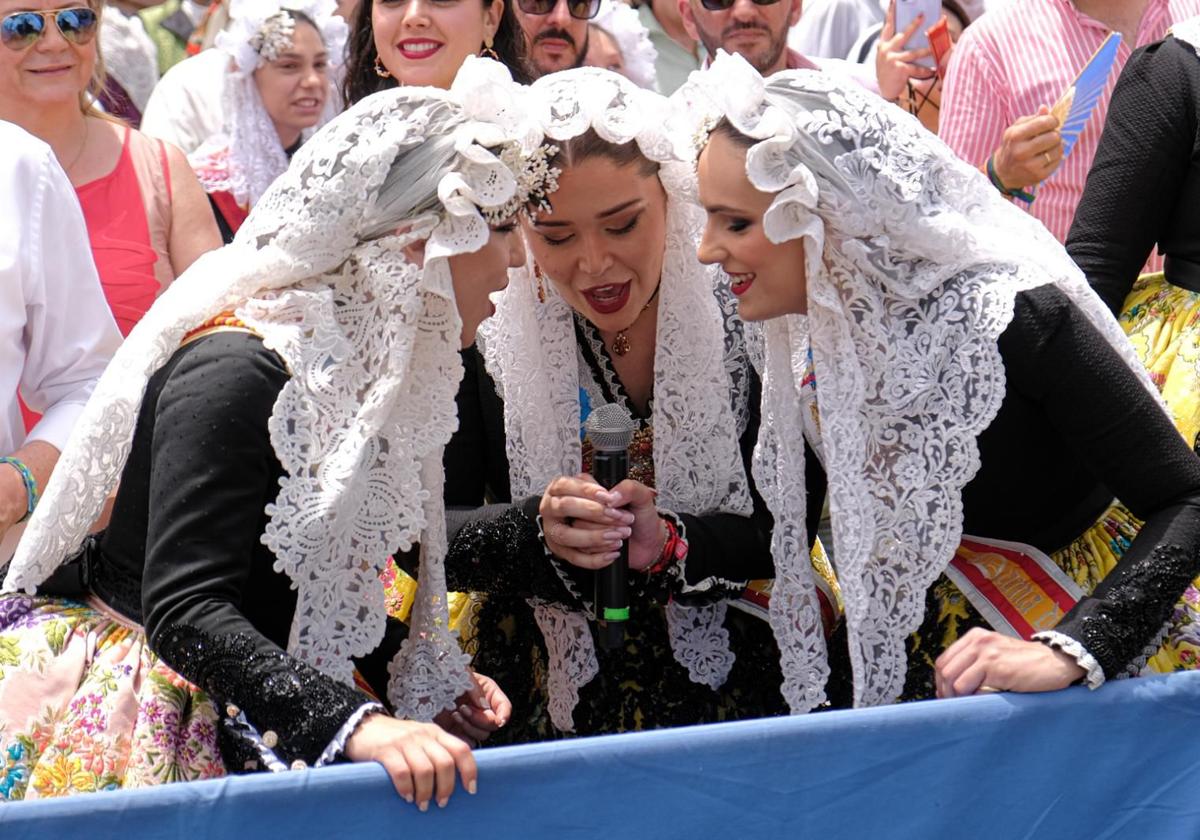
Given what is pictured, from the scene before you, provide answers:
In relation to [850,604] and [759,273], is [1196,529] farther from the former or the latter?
[759,273]

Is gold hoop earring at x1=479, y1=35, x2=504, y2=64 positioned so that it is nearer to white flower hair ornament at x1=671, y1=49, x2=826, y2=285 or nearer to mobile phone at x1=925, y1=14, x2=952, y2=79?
mobile phone at x1=925, y1=14, x2=952, y2=79

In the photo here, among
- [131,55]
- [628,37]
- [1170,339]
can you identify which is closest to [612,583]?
[1170,339]

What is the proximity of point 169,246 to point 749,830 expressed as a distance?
9.02 feet

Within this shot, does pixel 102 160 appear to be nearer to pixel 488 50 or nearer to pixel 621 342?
pixel 488 50

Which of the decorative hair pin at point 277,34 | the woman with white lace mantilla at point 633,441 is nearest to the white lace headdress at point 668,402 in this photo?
the woman with white lace mantilla at point 633,441

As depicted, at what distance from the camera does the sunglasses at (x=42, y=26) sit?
4215 mm

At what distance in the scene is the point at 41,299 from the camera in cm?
342

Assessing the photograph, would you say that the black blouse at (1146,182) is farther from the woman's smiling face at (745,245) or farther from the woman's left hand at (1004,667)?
the woman's left hand at (1004,667)

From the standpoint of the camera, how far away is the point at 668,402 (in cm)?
350

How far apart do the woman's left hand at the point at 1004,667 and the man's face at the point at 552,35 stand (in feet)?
10.2

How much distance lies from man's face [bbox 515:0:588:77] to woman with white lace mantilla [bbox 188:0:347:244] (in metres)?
0.96

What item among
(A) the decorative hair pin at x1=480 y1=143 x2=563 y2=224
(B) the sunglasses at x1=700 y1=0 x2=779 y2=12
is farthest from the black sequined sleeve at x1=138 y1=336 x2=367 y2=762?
(B) the sunglasses at x1=700 y1=0 x2=779 y2=12

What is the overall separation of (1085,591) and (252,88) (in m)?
3.87

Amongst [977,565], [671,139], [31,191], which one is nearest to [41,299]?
[31,191]
